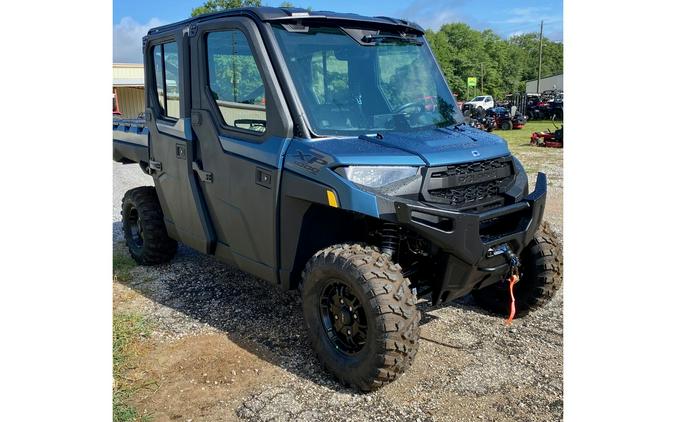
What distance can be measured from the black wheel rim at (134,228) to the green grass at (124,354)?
4.88ft

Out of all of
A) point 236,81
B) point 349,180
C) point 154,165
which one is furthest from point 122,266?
point 349,180

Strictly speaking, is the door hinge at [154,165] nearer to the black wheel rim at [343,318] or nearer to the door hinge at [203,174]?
the door hinge at [203,174]

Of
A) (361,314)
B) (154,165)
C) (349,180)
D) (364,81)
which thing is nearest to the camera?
(349,180)

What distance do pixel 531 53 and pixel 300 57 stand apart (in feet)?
260

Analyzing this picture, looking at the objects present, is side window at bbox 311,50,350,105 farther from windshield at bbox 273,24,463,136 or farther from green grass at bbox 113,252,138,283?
green grass at bbox 113,252,138,283

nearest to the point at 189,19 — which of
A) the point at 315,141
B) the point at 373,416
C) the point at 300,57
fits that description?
the point at 300,57

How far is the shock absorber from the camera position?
12.0 ft

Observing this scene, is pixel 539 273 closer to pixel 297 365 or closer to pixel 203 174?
pixel 297 365

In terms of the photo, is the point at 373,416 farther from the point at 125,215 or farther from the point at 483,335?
the point at 125,215

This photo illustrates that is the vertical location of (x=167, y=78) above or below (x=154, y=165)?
above

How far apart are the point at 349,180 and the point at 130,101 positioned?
595cm

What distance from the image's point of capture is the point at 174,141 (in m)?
4.84

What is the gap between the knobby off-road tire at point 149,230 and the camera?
5742mm

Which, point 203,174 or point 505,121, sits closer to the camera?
point 203,174
